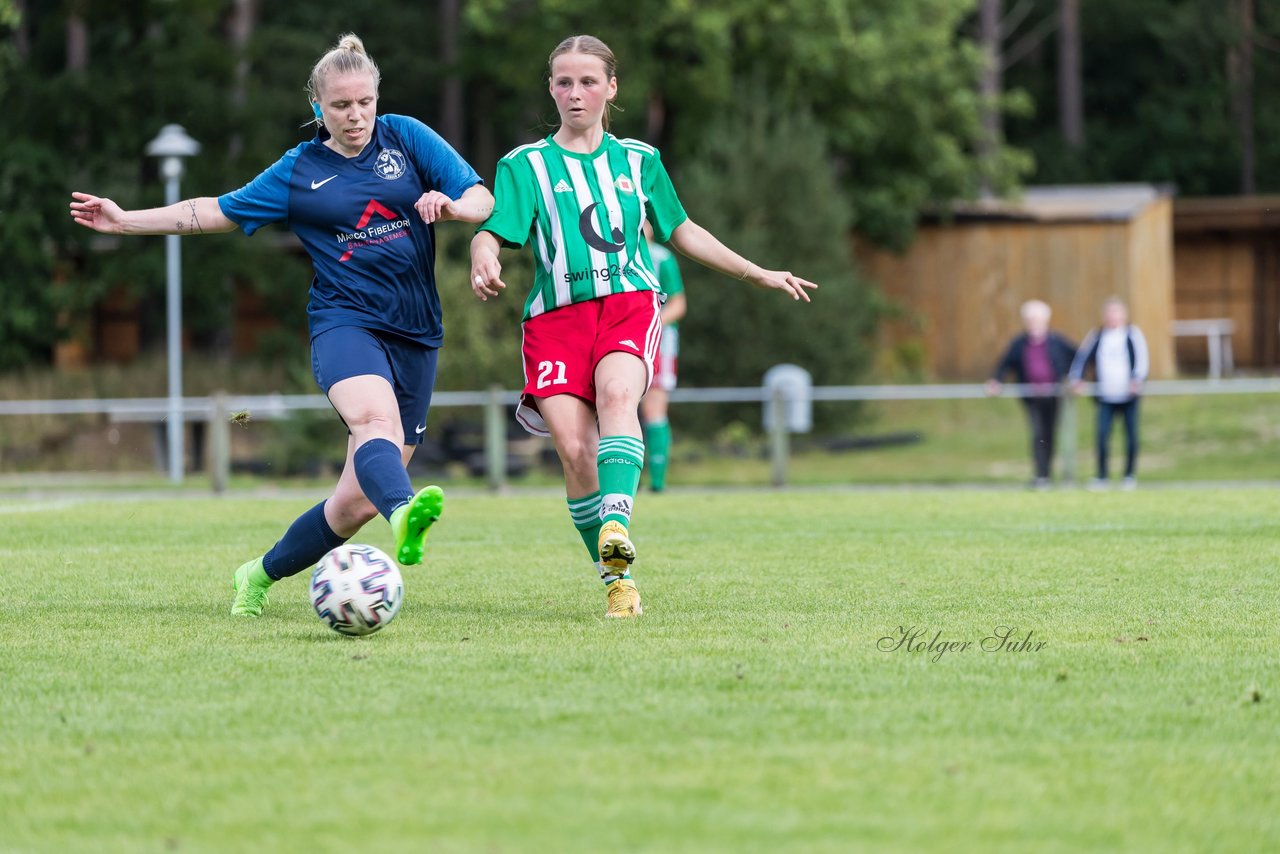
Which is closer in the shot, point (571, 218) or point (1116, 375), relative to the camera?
point (571, 218)

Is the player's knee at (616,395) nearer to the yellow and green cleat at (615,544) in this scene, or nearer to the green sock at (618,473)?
the green sock at (618,473)

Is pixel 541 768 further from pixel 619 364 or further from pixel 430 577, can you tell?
pixel 430 577

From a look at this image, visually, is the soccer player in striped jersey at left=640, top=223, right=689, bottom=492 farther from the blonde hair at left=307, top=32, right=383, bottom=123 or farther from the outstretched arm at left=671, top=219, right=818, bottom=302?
the blonde hair at left=307, top=32, right=383, bottom=123

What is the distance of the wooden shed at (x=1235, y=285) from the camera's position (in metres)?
37.0

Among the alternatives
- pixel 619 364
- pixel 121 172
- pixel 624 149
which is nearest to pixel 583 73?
pixel 624 149

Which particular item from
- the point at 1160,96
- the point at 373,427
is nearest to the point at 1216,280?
the point at 1160,96

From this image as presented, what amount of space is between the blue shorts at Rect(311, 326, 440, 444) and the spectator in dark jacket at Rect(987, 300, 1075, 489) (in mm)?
12021

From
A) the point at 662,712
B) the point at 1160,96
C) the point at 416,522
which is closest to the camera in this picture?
the point at 662,712

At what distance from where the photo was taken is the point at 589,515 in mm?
6902

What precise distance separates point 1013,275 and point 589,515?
25757mm

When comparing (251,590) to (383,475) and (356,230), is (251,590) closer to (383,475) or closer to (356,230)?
(383,475)

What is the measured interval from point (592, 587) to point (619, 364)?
1.45 metres

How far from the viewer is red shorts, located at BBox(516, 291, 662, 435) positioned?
6.55m

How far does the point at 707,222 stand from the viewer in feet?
88.5
